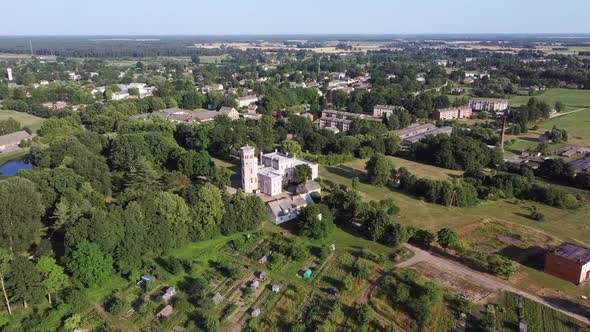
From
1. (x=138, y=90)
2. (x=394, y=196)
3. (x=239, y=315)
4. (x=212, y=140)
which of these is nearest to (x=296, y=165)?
(x=394, y=196)

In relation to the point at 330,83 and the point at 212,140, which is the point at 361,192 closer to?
the point at 212,140

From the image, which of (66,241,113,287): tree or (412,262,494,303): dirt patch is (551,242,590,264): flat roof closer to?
(412,262,494,303): dirt patch

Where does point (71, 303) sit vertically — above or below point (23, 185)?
below

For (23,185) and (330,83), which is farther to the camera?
(330,83)

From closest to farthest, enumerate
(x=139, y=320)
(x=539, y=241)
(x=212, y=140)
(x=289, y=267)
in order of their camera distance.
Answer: (x=139, y=320)
(x=289, y=267)
(x=539, y=241)
(x=212, y=140)

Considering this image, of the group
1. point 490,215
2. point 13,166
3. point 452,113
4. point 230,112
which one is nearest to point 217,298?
point 490,215

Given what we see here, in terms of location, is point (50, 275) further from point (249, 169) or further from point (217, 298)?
point (249, 169)
